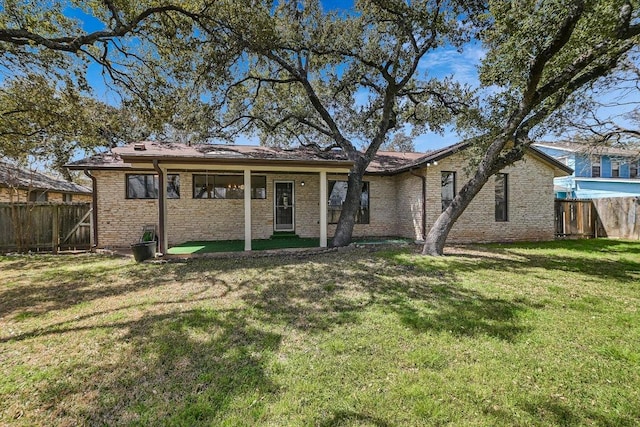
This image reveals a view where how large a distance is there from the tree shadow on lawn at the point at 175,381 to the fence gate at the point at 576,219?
1571 centimetres

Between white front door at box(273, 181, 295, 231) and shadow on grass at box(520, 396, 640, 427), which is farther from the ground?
white front door at box(273, 181, 295, 231)

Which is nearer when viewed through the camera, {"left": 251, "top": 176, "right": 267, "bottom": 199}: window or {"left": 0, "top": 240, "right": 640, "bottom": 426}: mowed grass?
{"left": 0, "top": 240, "right": 640, "bottom": 426}: mowed grass

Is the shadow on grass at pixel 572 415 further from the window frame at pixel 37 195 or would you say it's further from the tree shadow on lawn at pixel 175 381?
the window frame at pixel 37 195

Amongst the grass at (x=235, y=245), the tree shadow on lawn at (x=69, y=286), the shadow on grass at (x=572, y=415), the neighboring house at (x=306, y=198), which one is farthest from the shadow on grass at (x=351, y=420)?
the neighboring house at (x=306, y=198)

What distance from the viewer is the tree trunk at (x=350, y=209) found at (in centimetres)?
1066

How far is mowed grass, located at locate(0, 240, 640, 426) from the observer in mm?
2475

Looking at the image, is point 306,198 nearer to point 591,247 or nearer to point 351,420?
point 351,420

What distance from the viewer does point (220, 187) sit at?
1160 cm

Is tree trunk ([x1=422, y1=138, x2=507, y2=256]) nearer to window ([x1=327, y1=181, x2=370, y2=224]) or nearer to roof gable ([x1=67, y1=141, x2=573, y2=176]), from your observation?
roof gable ([x1=67, y1=141, x2=573, y2=176])

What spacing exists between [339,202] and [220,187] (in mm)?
4942

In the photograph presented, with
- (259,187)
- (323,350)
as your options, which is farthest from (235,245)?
(323,350)

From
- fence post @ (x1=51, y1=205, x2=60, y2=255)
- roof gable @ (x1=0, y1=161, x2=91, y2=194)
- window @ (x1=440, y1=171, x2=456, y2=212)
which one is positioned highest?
roof gable @ (x1=0, y1=161, x2=91, y2=194)

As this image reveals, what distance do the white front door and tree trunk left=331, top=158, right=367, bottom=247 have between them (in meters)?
2.43

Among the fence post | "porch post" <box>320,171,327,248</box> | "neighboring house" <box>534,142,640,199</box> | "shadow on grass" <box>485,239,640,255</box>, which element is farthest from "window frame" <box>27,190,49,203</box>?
"neighboring house" <box>534,142,640,199</box>
